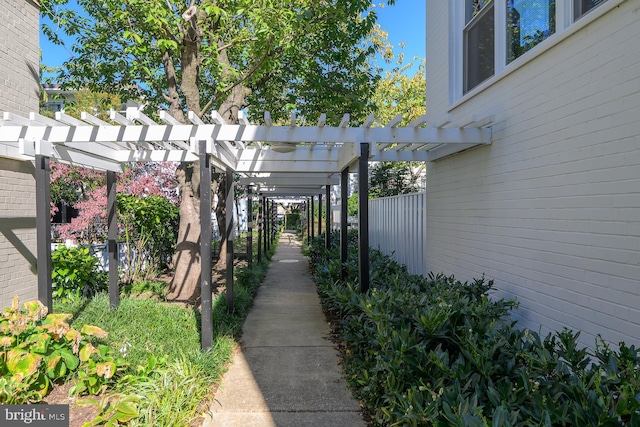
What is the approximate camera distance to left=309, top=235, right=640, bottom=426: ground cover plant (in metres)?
1.86

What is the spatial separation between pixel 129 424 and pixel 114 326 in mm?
2391

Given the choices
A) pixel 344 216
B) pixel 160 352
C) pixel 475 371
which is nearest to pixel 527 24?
pixel 344 216

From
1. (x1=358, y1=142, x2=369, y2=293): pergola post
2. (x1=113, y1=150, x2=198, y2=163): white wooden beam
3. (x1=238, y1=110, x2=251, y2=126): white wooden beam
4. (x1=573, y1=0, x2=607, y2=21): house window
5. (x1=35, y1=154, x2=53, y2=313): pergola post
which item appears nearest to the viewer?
(x1=573, y1=0, x2=607, y2=21): house window

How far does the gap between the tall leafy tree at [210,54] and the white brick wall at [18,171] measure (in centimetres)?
121

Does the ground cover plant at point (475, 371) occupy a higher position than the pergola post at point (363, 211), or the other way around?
the pergola post at point (363, 211)

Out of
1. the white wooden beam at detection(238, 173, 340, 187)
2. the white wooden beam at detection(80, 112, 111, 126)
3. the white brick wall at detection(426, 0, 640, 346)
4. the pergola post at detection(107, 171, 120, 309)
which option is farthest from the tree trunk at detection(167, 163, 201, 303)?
the white brick wall at detection(426, 0, 640, 346)

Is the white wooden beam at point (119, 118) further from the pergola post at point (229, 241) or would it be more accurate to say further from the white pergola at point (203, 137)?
the pergola post at point (229, 241)

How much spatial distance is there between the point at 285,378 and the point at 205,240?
1.51 metres

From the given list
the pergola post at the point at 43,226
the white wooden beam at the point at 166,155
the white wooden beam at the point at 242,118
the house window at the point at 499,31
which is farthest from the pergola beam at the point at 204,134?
the white wooden beam at the point at 166,155

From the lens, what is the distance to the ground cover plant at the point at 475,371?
1.86 metres

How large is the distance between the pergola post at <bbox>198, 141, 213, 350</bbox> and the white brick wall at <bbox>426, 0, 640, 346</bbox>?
9.52 ft

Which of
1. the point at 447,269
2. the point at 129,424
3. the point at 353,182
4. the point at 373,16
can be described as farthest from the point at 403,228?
the point at 353,182

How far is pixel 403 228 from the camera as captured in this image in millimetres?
7660

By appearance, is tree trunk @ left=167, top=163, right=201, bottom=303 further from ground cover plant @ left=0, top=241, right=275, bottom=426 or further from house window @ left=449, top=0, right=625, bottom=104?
house window @ left=449, top=0, right=625, bottom=104
